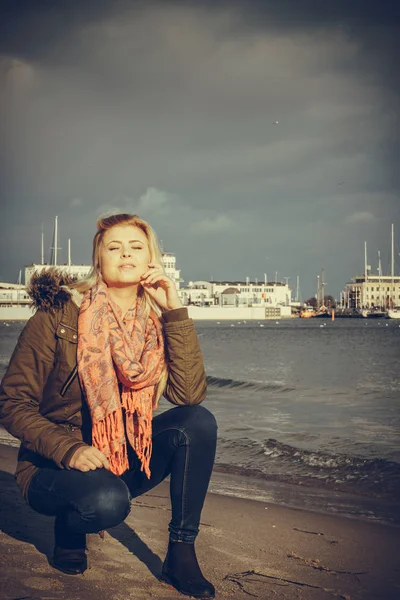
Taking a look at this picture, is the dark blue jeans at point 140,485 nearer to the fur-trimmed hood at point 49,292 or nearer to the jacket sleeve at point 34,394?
the jacket sleeve at point 34,394

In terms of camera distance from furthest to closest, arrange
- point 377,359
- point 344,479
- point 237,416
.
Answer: point 377,359
point 237,416
point 344,479

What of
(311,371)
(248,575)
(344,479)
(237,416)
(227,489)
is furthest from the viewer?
(311,371)

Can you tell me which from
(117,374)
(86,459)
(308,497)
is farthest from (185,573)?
(308,497)

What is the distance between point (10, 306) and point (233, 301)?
156 ft

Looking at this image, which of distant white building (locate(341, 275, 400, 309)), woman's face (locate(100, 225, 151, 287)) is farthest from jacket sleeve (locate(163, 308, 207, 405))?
distant white building (locate(341, 275, 400, 309))

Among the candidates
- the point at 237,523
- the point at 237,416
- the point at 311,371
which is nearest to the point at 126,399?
the point at 237,523

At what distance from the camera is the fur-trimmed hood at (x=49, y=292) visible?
246cm

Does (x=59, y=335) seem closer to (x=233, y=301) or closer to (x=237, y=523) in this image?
(x=237, y=523)

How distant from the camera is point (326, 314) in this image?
134 m

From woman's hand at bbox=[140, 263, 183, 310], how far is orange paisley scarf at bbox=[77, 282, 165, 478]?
13 cm

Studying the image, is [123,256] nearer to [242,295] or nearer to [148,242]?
[148,242]

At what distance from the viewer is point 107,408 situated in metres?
2.45

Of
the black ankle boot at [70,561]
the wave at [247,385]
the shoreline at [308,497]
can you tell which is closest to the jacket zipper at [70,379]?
the black ankle boot at [70,561]

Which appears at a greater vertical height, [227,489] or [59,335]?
[59,335]
